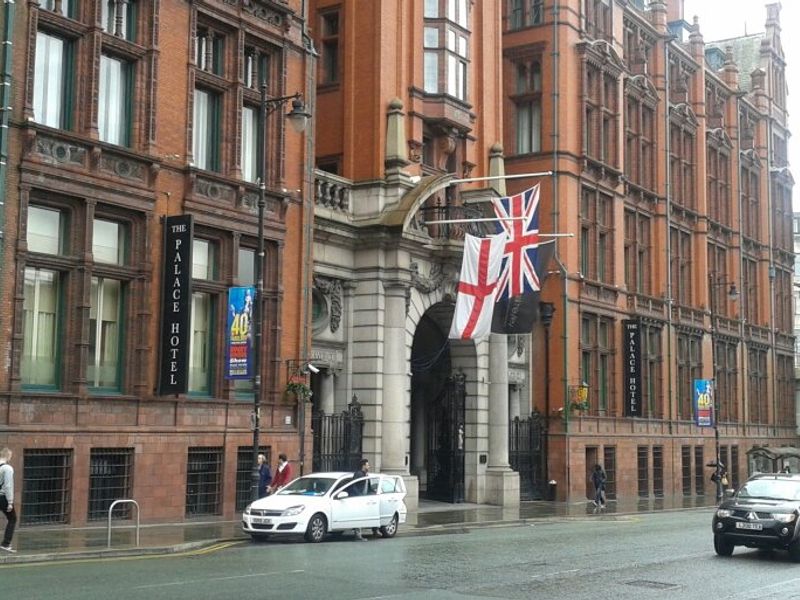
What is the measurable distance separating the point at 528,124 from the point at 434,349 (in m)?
12.5

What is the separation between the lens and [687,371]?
58688mm

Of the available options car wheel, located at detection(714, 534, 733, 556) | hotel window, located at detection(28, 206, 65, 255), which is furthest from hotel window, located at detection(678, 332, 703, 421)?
hotel window, located at detection(28, 206, 65, 255)

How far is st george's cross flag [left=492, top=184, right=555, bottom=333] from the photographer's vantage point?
33.8 meters

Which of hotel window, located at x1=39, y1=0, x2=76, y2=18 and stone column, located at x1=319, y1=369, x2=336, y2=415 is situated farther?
stone column, located at x1=319, y1=369, x2=336, y2=415

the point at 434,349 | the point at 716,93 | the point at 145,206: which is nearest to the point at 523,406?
the point at 434,349

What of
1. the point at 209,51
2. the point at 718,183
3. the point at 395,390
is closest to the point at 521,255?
the point at 395,390

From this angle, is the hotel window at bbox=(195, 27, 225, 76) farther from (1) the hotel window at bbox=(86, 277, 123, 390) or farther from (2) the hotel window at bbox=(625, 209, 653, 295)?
(2) the hotel window at bbox=(625, 209, 653, 295)

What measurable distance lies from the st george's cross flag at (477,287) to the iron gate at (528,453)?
463 inches

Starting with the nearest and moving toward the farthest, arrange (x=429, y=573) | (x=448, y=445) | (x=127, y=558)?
(x=429, y=573)
(x=127, y=558)
(x=448, y=445)

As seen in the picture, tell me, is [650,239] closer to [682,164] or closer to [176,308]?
[682,164]

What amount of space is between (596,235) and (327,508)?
28.4m

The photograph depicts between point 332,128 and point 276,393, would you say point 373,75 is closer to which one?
point 332,128

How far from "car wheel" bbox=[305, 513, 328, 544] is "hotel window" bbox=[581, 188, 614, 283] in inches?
1054

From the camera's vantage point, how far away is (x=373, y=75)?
37375mm
